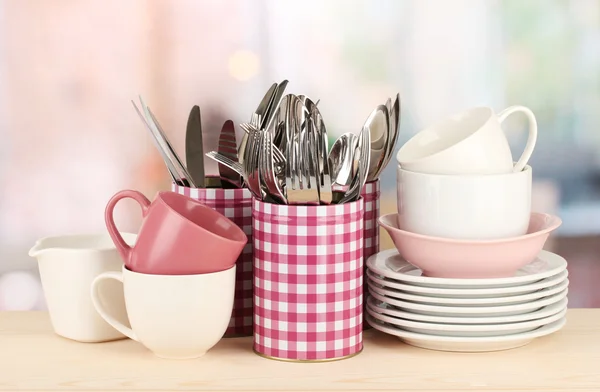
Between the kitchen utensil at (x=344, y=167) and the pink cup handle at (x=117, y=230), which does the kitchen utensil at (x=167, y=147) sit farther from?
the kitchen utensil at (x=344, y=167)

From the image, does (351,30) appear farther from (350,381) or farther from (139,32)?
(350,381)

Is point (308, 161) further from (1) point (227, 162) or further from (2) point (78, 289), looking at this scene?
(2) point (78, 289)

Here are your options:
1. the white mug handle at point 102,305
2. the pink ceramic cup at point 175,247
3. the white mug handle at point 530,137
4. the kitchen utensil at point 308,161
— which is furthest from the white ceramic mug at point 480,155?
Result: the white mug handle at point 102,305

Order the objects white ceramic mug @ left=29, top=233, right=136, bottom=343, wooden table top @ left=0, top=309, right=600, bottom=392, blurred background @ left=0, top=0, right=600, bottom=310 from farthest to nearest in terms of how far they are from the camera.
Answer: blurred background @ left=0, top=0, right=600, bottom=310
white ceramic mug @ left=29, top=233, right=136, bottom=343
wooden table top @ left=0, top=309, right=600, bottom=392

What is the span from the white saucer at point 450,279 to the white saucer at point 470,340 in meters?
0.05

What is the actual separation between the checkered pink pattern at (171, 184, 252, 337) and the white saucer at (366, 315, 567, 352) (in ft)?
0.51

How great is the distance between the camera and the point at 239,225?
99cm

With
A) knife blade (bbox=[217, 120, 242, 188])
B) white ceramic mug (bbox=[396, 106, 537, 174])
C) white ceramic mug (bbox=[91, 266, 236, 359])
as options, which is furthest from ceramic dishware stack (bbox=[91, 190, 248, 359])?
white ceramic mug (bbox=[396, 106, 537, 174])

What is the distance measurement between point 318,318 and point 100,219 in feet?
1.40

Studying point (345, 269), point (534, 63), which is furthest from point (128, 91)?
point (534, 63)

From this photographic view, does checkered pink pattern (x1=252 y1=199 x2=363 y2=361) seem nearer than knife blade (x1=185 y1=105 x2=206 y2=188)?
Yes

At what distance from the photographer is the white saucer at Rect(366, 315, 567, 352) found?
0.92 meters

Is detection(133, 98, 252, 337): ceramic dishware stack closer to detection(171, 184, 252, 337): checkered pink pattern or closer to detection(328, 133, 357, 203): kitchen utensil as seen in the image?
detection(171, 184, 252, 337): checkered pink pattern

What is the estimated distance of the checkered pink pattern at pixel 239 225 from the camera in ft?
3.21
